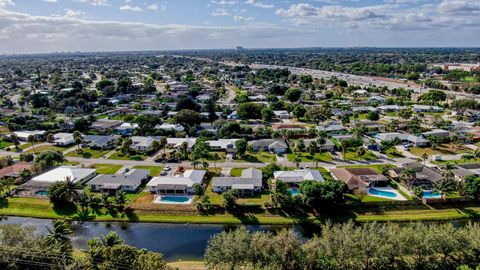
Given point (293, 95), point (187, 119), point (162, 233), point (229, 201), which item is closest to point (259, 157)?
point (229, 201)

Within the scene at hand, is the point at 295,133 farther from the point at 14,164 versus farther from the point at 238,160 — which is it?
the point at 14,164

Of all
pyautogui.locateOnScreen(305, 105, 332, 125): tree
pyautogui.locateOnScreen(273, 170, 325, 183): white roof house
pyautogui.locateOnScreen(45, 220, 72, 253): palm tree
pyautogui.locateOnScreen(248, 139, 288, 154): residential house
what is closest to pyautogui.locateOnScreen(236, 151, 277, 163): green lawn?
pyautogui.locateOnScreen(248, 139, 288, 154): residential house

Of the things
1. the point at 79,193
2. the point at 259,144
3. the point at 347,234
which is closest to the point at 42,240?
the point at 79,193

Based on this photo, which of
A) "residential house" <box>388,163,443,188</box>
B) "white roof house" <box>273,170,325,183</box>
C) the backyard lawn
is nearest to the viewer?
"residential house" <box>388,163,443,188</box>

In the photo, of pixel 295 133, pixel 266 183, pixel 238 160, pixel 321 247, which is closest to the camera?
pixel 321 247

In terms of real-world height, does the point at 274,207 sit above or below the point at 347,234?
below

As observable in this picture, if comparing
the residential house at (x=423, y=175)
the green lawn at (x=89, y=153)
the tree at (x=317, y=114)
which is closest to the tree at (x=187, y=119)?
the green lawn at (x=89, y=153)

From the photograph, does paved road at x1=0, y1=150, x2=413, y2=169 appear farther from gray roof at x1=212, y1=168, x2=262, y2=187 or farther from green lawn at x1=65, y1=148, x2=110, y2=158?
gray roof at x1=212, y1=168, x2=262, y2=187
